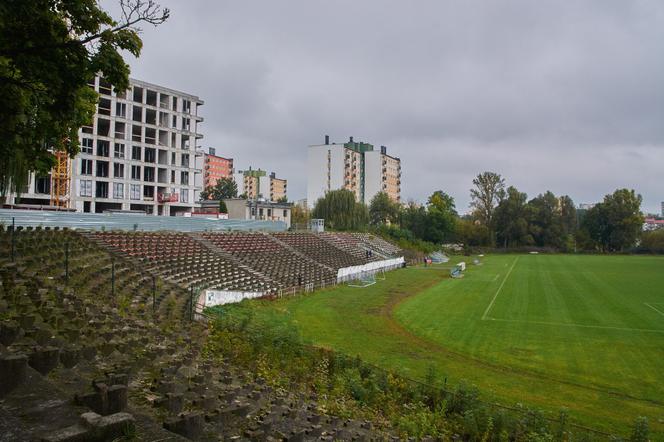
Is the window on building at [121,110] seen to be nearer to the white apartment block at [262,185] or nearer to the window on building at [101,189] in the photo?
the window on building at [101,189]

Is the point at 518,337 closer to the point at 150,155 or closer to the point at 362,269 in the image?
the point at 362,269

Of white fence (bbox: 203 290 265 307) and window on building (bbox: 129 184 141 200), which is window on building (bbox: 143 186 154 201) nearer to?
window on building (bbox: 129 184 141 200)

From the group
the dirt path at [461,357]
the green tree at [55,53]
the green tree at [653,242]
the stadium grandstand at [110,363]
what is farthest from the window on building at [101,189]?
the green tree at [653,242]

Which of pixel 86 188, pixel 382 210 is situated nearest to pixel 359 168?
pixel 382 210

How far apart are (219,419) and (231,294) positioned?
814 inches

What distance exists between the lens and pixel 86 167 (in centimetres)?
5219

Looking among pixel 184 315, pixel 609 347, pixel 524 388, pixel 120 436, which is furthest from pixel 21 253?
pixel 609 347

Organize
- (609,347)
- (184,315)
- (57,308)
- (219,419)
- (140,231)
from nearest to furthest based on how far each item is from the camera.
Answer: (219,419) < (57,308) < (184,315) < (609,347) < (140,231)

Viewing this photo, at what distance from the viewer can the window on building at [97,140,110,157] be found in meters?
54.0

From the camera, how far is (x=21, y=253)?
54.0 feet

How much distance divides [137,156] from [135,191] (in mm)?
4613

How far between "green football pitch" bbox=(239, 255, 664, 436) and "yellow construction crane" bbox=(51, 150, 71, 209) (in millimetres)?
33237

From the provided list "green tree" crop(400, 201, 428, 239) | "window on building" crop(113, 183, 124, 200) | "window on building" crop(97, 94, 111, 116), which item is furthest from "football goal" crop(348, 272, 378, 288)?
"green tree" crop(400, 201, 428, 239)

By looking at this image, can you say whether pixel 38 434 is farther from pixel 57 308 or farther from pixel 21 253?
pixel 21 253
